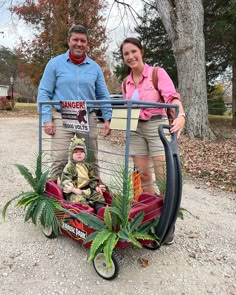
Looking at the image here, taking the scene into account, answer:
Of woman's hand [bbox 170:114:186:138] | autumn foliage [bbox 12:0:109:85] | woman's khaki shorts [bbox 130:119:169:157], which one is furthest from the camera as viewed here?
autumn foliage [bbox 12:0:109:85]

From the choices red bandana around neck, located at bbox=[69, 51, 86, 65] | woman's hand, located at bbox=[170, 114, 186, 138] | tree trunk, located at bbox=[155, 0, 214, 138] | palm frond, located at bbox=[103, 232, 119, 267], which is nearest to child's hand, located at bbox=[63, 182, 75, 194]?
palm frond, located at bbox=[103, 232, 119, 267]

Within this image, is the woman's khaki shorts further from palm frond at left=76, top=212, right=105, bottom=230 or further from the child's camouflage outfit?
palm frond at left=76, top=212, right=105, bottom=230

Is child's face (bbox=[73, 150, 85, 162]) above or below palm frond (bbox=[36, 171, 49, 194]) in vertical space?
above

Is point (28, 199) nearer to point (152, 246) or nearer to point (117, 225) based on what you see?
point (117, 225)

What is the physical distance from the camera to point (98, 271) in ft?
8.68

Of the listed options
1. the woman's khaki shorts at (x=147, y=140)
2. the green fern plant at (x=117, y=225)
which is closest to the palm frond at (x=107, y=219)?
the green fern plant at (x=117, y=225)

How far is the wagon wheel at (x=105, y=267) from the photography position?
255cm

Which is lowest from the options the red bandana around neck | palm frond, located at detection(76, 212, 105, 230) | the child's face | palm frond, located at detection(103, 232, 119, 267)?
palm frond, located at detection(103, 232, 119, 267)

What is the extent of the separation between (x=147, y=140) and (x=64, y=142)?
3.20ft

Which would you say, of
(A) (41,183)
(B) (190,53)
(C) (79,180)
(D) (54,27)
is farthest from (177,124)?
(D) (54,27)

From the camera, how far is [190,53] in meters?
9.11

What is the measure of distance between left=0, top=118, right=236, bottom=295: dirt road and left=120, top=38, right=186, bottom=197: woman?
74 centimetres

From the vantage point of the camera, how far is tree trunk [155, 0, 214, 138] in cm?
897

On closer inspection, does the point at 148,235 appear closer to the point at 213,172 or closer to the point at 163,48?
the point at 213,172
